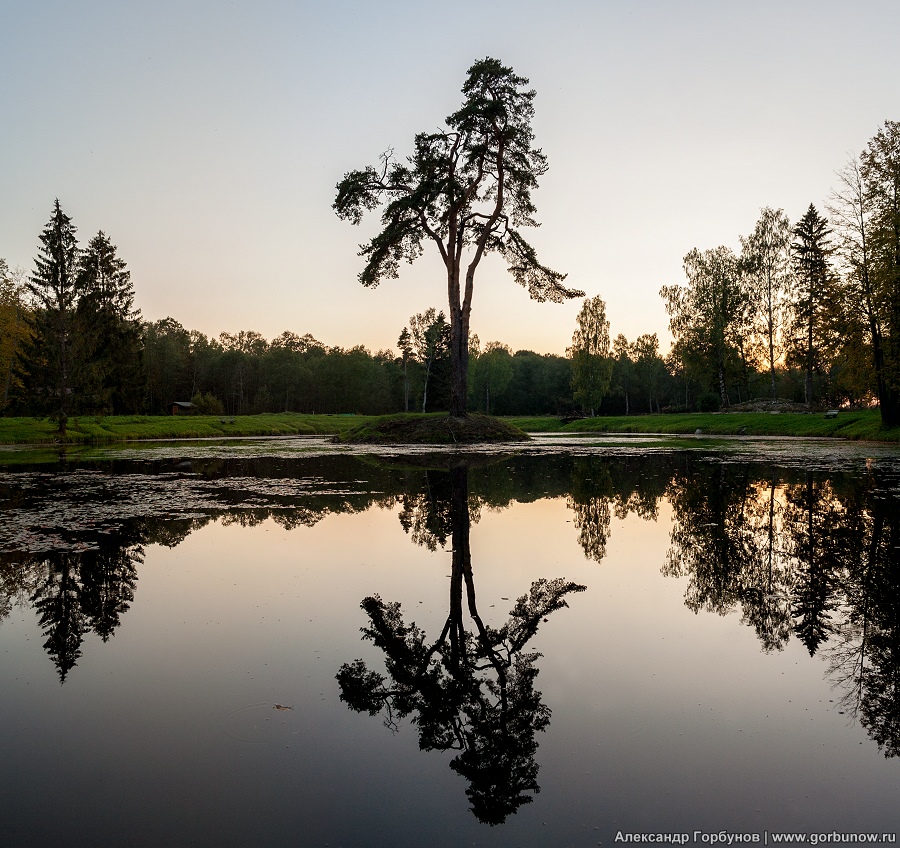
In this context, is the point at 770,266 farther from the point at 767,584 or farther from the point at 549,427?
the point at 767,584

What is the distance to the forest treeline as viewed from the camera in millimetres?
26375

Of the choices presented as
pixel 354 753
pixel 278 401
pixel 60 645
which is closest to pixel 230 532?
pixel 60 645

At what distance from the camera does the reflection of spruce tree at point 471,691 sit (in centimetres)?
266

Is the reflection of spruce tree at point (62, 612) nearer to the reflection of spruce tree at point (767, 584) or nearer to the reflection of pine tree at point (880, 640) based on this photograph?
the reflection of pine tree at point (880, 640)

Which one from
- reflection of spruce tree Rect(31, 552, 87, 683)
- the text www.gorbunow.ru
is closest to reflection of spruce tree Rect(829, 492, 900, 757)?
the text www.gorbunow.ru

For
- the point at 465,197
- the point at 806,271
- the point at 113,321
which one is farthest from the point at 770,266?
the point at 113,321

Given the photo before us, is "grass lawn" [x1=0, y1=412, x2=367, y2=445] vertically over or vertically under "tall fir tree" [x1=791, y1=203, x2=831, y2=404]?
under

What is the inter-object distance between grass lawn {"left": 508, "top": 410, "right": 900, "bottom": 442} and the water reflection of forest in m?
16.0

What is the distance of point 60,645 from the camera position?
4266mm

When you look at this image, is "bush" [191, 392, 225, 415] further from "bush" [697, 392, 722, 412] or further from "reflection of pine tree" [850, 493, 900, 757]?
"reflection of pine tree" [850, 493, 900, 757]

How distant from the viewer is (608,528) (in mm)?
8344

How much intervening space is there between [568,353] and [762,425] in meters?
34.8

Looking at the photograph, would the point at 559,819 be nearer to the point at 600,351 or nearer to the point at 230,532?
the point at 230,532

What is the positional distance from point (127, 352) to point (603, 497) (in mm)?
59202
